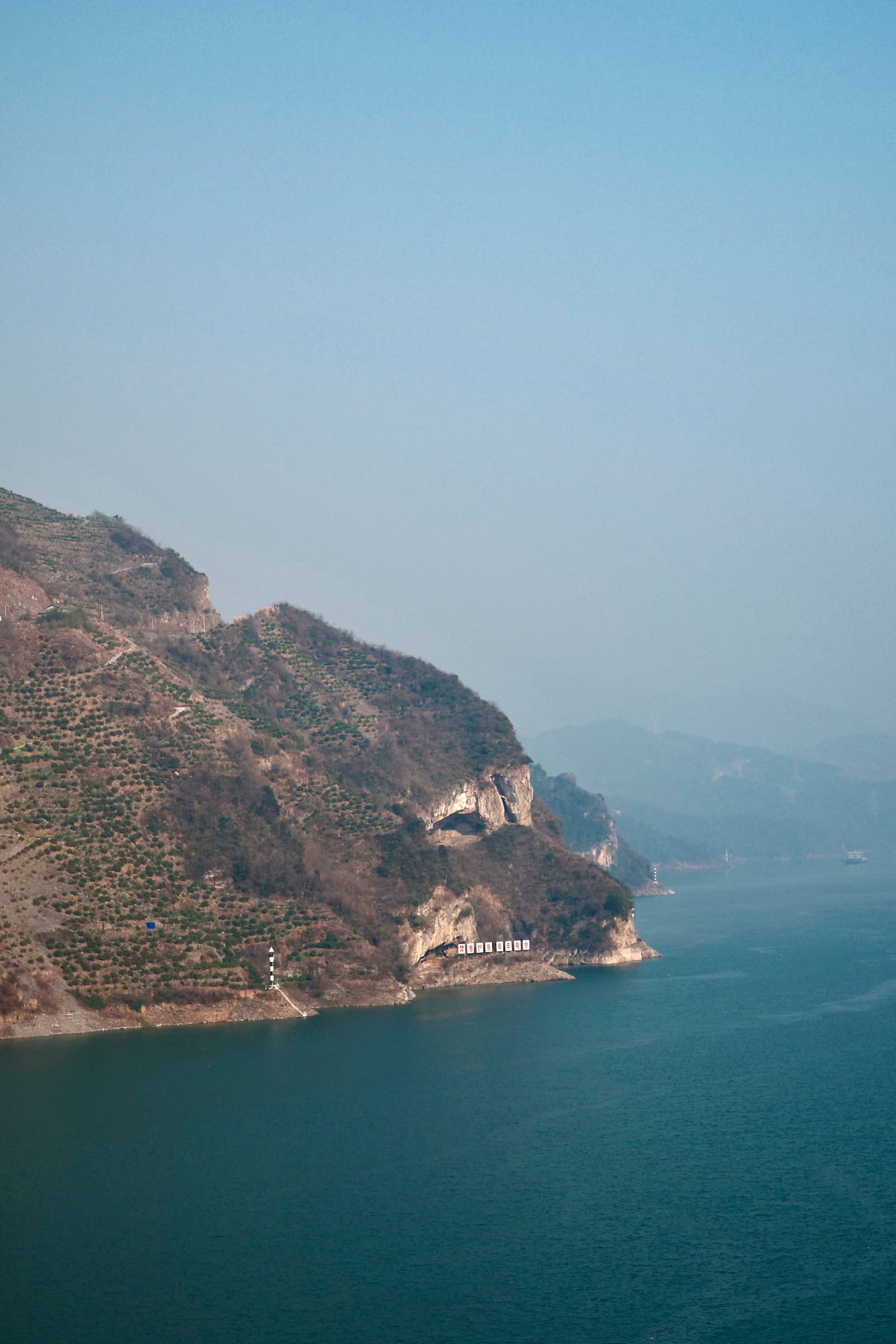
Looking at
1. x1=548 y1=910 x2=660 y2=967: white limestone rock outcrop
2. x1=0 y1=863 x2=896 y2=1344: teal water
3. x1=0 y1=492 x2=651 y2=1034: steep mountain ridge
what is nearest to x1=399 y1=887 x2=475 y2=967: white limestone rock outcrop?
x1=0 y1=492 x2=651 y2=1034: steep mountain ridge

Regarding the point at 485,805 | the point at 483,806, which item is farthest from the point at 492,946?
the point at 485,805

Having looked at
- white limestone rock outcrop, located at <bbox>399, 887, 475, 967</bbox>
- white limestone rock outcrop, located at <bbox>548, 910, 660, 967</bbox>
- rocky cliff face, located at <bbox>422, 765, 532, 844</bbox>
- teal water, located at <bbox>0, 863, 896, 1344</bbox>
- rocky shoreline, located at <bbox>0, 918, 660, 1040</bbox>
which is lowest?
teal water, located at <bbox>0, 863, 896, 1344</bbox>

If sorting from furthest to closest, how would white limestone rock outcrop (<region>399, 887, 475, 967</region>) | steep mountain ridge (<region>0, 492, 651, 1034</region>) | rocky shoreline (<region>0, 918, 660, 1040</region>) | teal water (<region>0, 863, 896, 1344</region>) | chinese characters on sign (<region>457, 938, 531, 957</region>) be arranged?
1. chinese characters on sign (<region>457, 938, 531, 957</region>)
2. white limestone rock outcrop (<region>399, 887, 475, 967</region>)
3. steep mountain ridge (<region>0, 492, 651, 1034</region>)
4. rocky shoreline (<region>0, 918, 660, 1040</region>)
5. teal water (<region>0, 863, 896, 1344</region>)

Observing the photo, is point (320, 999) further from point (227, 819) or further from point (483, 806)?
point (483, 806)

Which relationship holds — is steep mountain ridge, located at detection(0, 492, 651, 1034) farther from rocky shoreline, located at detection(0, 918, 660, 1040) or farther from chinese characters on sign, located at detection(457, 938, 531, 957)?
chinese characters on sign, located at detection(457, 938, 531, 957)

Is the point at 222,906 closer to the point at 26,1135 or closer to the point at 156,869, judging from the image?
A: the point at 156,869

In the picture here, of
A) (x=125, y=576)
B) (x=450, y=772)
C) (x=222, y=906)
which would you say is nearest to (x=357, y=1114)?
(x=222, y=906)
